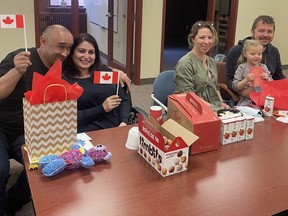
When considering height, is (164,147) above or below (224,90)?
above

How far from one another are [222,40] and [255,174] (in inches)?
213

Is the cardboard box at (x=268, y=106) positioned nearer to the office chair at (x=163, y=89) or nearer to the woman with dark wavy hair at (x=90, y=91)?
the office chair at (x=163, y=89)

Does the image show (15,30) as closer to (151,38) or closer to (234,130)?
(151,38)

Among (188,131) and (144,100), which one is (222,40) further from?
(188,131)

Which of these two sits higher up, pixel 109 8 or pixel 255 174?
pixel 109 8

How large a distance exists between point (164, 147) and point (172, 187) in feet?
0.52

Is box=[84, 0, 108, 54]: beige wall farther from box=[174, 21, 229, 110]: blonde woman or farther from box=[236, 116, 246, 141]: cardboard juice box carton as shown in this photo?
box=[236, 116, 246, 141]: cardboard juice box carton

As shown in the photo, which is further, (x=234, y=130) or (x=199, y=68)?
(x=199, y=68)

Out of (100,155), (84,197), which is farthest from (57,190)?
(100,155)

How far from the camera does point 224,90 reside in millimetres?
3018

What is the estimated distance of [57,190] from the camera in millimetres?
1313

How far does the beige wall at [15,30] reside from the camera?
4354mm

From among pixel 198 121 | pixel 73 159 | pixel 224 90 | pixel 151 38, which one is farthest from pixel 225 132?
pixel 151 38

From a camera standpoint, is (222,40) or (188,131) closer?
(188,131)
